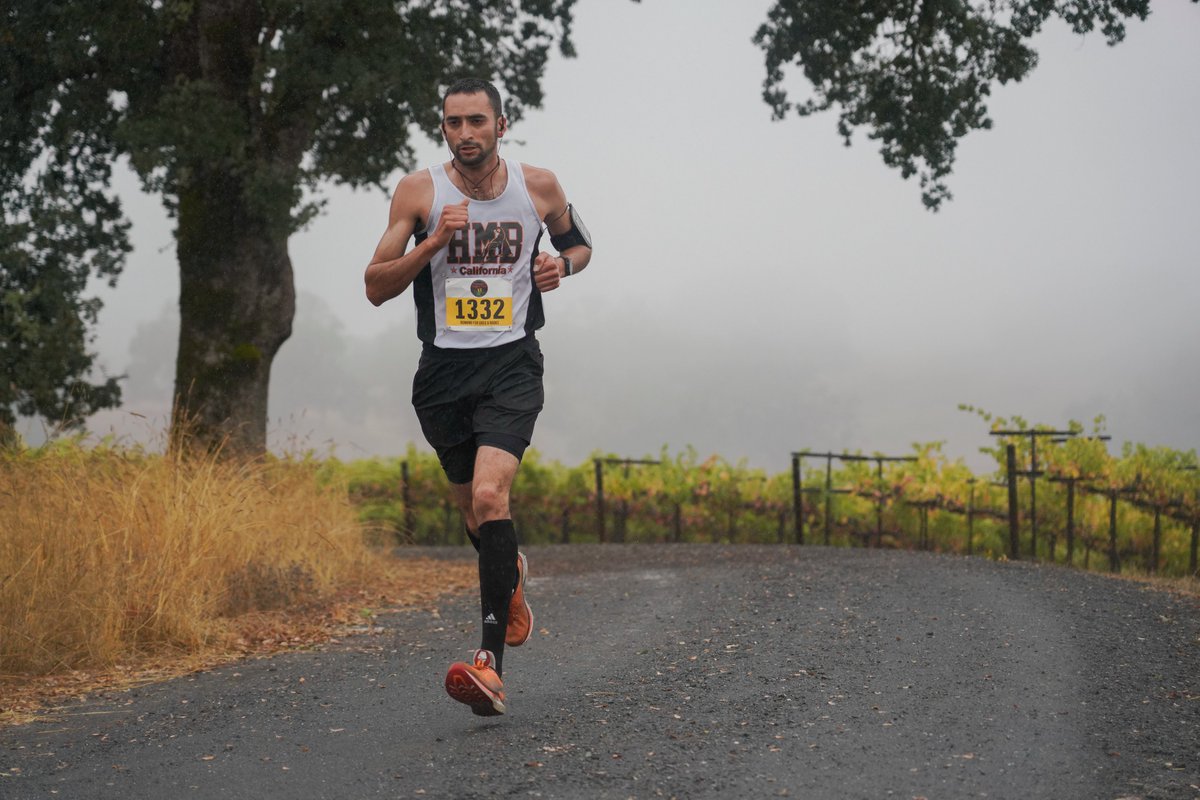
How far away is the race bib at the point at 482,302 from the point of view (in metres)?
5.70

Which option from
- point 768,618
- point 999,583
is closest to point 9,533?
point 768,618

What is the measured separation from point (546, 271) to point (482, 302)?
1.03ft

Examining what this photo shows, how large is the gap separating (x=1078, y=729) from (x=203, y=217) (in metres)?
12.9

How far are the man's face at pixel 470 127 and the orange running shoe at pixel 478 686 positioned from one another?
7.07 feet

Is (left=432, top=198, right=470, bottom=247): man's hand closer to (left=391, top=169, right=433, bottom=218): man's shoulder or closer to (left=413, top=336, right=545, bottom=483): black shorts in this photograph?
(left=391, top=169, right=433, bottom=218): man's shoulder

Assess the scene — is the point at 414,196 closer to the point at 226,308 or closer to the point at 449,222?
the point at 449,222

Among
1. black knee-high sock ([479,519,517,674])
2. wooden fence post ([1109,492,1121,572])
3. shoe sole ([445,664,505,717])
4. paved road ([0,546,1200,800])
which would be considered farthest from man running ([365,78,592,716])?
wooden fence post ([1109,492,1121,572])

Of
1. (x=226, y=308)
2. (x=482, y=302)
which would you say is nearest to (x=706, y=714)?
(x=482, y=302)

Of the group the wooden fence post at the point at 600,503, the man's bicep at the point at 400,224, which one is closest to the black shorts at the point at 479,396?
the man's bicep at the point at 400,224

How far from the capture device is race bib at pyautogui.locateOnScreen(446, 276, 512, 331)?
5.70 meters

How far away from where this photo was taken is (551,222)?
240 inches

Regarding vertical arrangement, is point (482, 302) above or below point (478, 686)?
above

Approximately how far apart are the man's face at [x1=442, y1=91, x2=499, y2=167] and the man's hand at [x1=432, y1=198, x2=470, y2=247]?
31cm

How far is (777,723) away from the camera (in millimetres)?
5414
